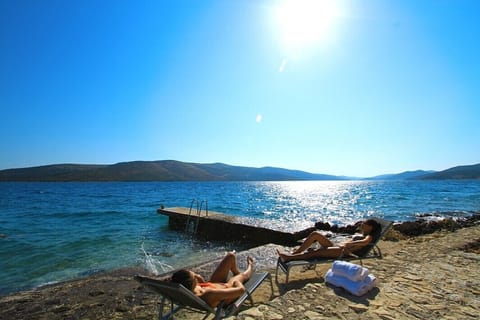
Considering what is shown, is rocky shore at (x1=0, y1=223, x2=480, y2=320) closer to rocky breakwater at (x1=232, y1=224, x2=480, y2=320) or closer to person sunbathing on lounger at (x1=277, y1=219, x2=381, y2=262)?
rocky breakwater at (x1=232, y1=224, x2=480, y2=320)

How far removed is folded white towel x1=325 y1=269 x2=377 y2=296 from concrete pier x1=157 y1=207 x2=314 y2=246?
6.87 metres

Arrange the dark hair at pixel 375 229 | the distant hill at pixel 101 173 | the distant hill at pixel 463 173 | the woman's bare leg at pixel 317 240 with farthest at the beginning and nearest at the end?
the distant hill at pixel 463 173 < the distant hill at pixel 101 173 < the dark hair at pixel 375 229 < the woman's bare leg at pixel 317 240

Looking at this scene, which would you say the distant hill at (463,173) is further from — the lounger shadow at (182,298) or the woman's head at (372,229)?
the lounger shadow at (182,298)

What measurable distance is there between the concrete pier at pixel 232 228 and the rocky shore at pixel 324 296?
4468 millimetres

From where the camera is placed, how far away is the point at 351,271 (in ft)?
15.2

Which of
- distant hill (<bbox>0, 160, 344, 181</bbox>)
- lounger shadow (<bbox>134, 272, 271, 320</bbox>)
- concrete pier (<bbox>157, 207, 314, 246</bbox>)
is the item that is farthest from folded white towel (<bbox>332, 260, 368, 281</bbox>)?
distant hill (<bbox>0, 160, 344, 181</bbox>)

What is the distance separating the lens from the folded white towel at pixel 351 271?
15.0 feet

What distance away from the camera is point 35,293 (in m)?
6.32

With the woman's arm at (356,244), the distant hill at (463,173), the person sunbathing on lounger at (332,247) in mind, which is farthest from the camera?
the distant hill at (463,173)

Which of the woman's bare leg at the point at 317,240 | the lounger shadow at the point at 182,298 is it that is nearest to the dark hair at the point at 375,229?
the woman's bare leg at the point at 317,240

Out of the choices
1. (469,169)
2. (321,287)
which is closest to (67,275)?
(321,287)

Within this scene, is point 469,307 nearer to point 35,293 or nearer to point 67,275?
point 35,293

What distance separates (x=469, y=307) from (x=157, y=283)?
14.4ft

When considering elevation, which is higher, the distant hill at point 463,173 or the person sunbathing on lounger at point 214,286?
the distant hill at point 463,173
